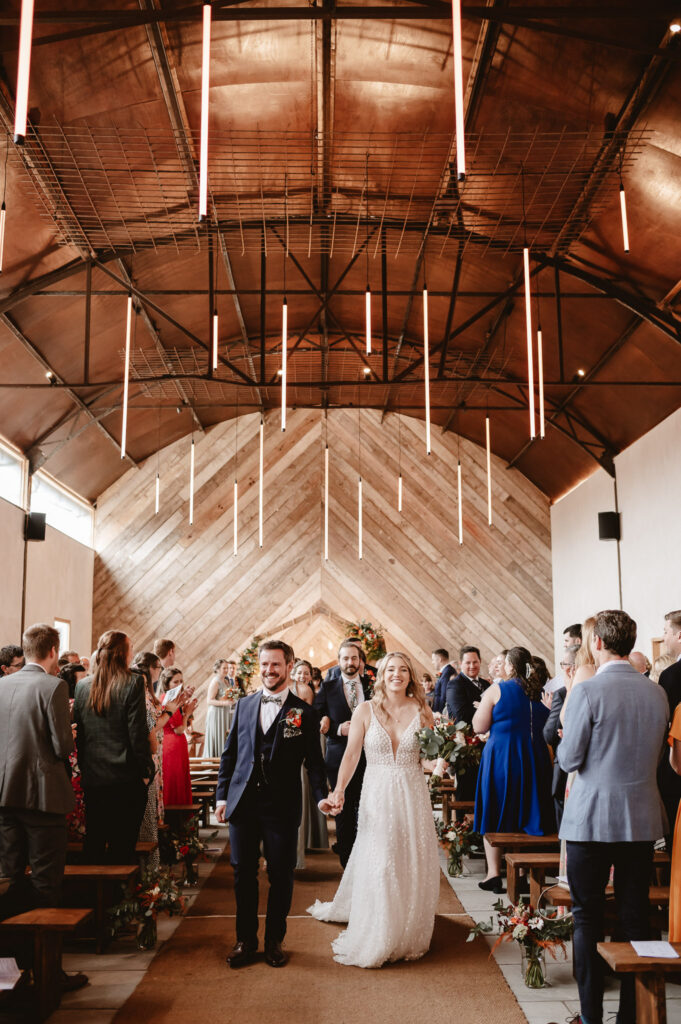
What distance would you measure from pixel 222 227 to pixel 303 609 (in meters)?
7.68

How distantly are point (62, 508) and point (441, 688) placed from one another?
25.8ft


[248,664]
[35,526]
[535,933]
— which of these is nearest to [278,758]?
[535,933]

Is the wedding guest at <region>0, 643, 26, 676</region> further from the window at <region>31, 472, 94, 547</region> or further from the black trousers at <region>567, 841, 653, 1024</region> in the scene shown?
the window at <region>31, 472, 94, 547</region>

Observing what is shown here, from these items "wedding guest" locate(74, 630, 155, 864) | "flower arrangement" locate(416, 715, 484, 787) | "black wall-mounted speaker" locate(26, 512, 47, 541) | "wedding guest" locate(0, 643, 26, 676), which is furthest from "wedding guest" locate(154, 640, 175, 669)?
"black wall-mounted speaker" locate(26, 512, 47, 541)

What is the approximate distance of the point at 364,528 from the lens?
57.7 ft

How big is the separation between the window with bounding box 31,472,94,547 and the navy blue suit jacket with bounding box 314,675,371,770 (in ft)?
28.7

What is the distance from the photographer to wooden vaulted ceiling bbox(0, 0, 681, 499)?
775 centimetres

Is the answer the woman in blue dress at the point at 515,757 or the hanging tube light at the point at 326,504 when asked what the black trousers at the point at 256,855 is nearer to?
the woman in blue dress at the point at 515,757

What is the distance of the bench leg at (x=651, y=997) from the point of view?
3441mm

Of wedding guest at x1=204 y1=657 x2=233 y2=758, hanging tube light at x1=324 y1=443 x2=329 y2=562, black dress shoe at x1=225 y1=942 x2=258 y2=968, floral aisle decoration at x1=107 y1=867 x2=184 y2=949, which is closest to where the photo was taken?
black dress shoe at x1=225 y1=942 x2=258 y2=968

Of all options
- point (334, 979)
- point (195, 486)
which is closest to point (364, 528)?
point (195, 486)

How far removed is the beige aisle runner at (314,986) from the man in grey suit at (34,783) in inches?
29.4

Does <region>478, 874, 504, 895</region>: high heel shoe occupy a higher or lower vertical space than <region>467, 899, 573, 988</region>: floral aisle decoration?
lower

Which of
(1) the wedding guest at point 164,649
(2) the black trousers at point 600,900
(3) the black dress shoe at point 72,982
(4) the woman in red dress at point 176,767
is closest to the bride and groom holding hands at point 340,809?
(3) the black dress shoe at point 72,982
